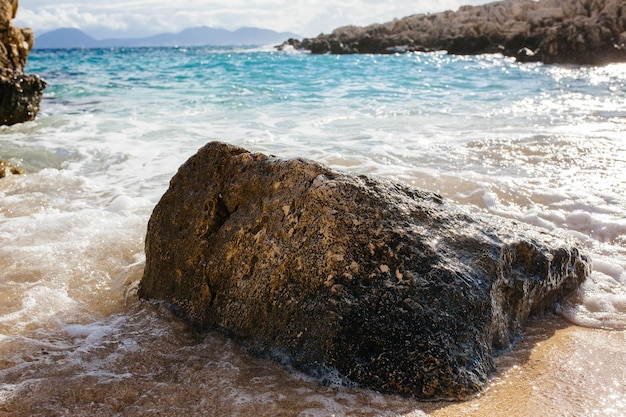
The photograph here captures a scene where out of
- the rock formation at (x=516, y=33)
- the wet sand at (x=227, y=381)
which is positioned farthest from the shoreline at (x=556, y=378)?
the rock formation at (x=516, y=33)

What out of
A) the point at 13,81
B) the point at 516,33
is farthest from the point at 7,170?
the point at 516,33

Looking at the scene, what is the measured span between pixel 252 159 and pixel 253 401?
1.26 m

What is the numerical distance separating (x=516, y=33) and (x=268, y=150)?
31.2 meters

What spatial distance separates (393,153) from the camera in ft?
21.3

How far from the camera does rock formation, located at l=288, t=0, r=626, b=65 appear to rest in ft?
86.5

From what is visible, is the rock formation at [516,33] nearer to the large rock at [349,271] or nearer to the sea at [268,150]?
the sea at [268,150]

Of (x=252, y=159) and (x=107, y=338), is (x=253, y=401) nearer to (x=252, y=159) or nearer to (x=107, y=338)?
(x=107, y=338)

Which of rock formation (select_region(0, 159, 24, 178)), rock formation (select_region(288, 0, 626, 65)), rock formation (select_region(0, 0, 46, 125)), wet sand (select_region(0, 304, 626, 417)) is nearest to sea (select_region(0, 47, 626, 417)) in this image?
wet sand (select_region(0, 304, 626, 417))

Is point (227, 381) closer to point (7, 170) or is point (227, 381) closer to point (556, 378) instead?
point (556, 378)

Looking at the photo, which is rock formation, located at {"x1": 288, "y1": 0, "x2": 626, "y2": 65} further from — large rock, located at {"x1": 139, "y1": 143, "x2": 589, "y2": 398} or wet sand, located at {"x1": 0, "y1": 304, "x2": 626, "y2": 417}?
wet sand, located at {"x1": 0, "y1": 304, "x2": 626, "y2": 417}

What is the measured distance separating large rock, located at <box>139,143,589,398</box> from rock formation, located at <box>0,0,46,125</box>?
285 inches

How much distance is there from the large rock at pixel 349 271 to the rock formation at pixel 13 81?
724 cm

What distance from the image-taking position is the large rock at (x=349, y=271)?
217cm

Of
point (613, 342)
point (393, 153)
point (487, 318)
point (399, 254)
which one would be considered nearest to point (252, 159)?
point (399, 254)
